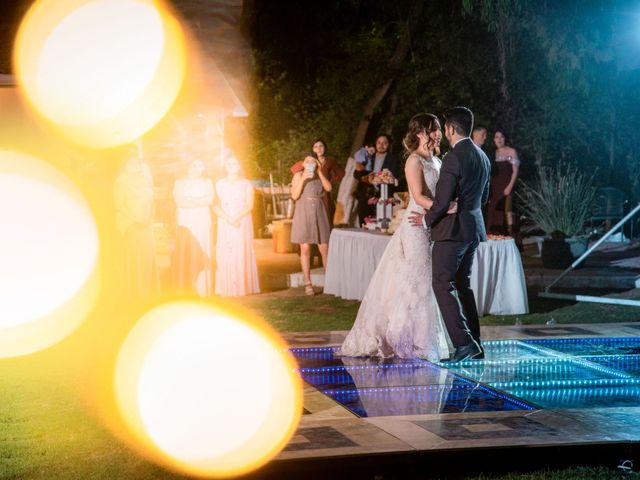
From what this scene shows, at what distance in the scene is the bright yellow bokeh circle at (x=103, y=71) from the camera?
1558 cm

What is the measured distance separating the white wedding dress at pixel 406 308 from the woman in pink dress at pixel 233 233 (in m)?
4.64

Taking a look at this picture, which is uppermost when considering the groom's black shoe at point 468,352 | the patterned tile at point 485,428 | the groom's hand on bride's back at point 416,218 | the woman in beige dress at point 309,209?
the woman in beige dress at point 309,209

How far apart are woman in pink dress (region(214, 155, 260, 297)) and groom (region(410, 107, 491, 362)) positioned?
5.02 meters

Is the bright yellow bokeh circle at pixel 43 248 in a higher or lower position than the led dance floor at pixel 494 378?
higher

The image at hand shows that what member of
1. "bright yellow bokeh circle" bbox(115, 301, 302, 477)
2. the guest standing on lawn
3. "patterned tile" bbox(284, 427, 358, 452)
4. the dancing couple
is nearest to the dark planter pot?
the guest standing on lawn

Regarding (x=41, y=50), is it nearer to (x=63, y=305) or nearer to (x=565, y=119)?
(x=63, y=305)

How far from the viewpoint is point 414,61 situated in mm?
21859

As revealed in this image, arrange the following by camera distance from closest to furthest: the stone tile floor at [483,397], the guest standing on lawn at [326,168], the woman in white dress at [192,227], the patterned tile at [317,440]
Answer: the patterned tile at [317,440] → the stone tile floor at [483,397] → the woman in white dress at [192,227] → the guest standing on lawn at [326,168]

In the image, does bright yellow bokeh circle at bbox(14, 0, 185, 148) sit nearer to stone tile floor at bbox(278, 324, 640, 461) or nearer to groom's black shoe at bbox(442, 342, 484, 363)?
stone tile floor at bbox(278, 324, 640, 461)

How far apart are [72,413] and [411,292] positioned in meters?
2.90

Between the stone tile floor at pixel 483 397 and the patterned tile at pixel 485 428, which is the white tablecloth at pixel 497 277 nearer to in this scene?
the stone tile floor at pixel 483 397

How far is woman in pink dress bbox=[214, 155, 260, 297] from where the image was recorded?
41.5 ft

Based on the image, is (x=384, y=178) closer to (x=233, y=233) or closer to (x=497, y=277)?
(x=497, y=277)

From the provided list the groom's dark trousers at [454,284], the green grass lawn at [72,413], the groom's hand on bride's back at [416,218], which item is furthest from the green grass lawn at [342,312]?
the groom's dark trousers at [454,284]
